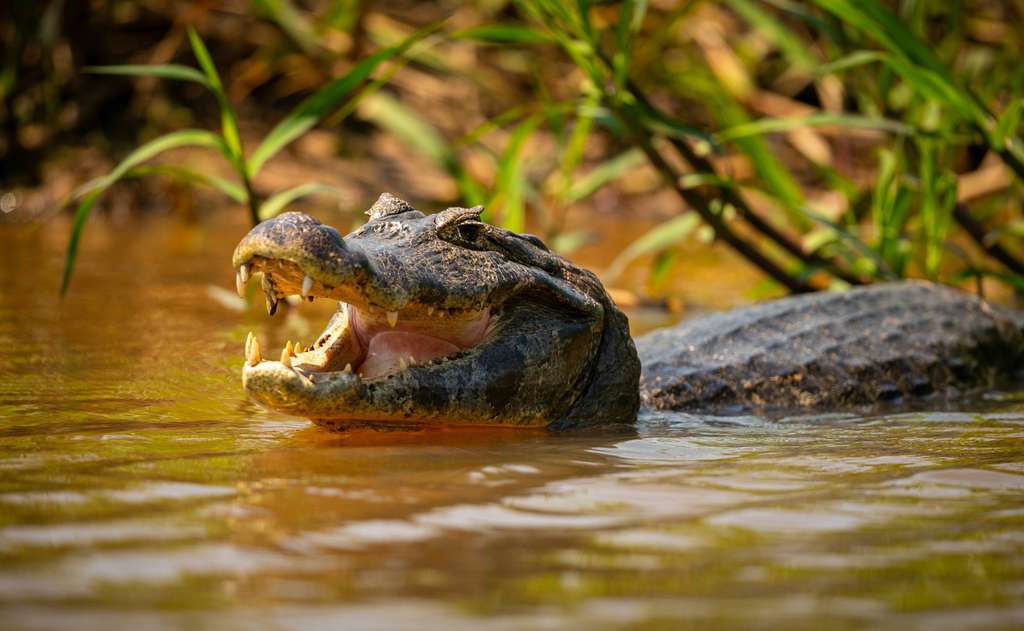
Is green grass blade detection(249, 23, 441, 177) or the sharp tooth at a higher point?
green grass blade detection(249, 23, 441, 177)

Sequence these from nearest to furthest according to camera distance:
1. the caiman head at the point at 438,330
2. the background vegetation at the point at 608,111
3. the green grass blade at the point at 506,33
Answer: the caiman head at the point at 438,330, the green grass blade at the point at 506,33, the background vegetation at the point at 608,111

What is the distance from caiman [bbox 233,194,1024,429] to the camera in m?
2.89

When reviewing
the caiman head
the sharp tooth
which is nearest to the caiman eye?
the caiman head

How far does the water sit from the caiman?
14 centimetres

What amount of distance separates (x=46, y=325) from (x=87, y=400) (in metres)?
1.51

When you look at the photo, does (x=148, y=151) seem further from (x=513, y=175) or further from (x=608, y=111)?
(x=608, y=111)

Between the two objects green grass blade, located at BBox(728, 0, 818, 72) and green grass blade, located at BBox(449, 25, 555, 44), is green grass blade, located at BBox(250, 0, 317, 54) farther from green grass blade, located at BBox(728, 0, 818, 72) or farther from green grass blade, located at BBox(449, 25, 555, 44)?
green grass blade, located at BBox(449, 25, 555, 44)

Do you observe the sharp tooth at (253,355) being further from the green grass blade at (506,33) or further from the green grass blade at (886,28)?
the green grass blade at (886,28)

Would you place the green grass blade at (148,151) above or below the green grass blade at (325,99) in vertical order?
below

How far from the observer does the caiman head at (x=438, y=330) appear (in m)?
2.86

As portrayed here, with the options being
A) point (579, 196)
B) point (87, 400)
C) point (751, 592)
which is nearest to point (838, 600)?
point (751, 592)

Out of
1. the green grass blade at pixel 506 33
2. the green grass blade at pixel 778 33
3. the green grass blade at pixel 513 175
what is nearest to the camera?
the green grass blade at pixel 506 33

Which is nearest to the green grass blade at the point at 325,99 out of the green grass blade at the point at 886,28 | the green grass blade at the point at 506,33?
the green grass blade at the point at 506,33

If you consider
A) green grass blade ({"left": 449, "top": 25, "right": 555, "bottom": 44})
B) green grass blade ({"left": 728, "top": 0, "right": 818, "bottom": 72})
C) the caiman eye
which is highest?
green grass blade ({"left": 728, "top": 0, "right": 818, "bottom": 72})
